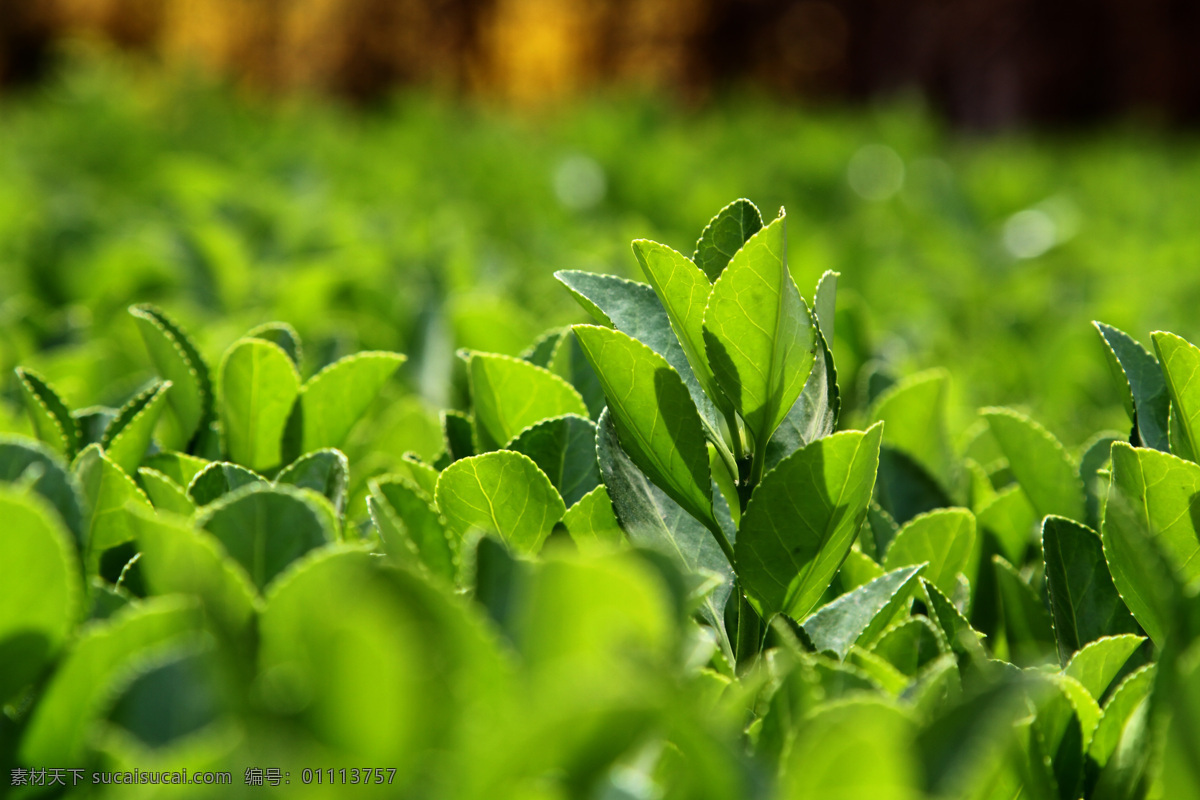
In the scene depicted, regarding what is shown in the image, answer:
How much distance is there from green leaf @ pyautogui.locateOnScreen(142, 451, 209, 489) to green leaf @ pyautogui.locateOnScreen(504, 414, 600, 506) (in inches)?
12.3

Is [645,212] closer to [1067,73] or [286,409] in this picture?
[286,409]

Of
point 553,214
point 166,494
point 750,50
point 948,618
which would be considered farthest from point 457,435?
point 750,50

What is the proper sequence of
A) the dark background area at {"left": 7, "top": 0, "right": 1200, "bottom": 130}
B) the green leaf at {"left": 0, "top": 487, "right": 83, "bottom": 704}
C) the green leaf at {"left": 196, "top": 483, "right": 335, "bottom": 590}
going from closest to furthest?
the green leaf at {"left": 0, "top": 487, "right": 83, "bottom": 704} → the green leaf at {"left": 196, "top": 483, "right": 335, "bottom": 590} → the dark background area at {"left": 7, "top": 0, "right": 1200, "bottom": 130}

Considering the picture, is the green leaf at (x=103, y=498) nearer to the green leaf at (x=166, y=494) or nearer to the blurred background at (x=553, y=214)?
the green leaf at (x=166, y=494)

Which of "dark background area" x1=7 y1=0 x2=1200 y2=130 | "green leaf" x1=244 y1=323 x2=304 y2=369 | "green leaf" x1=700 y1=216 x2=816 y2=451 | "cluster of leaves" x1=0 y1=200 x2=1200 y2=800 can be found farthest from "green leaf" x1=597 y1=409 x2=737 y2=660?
"dark background area" x1=7 y1=0 x2=1200 y2=130

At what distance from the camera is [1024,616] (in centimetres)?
108

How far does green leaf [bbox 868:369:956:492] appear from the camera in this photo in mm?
1328

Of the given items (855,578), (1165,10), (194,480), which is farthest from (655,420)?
(1165,10)

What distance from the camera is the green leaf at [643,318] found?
1.00 m

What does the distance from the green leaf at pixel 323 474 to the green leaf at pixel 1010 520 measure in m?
0.65

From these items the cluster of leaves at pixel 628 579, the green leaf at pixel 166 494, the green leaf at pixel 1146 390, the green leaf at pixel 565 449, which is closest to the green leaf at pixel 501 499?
the cluster of leaves at pixel 628 579

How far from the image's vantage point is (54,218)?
2.59m

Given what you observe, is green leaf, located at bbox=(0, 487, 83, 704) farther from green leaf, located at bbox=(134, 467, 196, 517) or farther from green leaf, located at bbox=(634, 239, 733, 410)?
green leaf, located at bbox=(634, 239, 733, 410)

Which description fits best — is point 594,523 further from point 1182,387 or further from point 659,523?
point 1182,387
